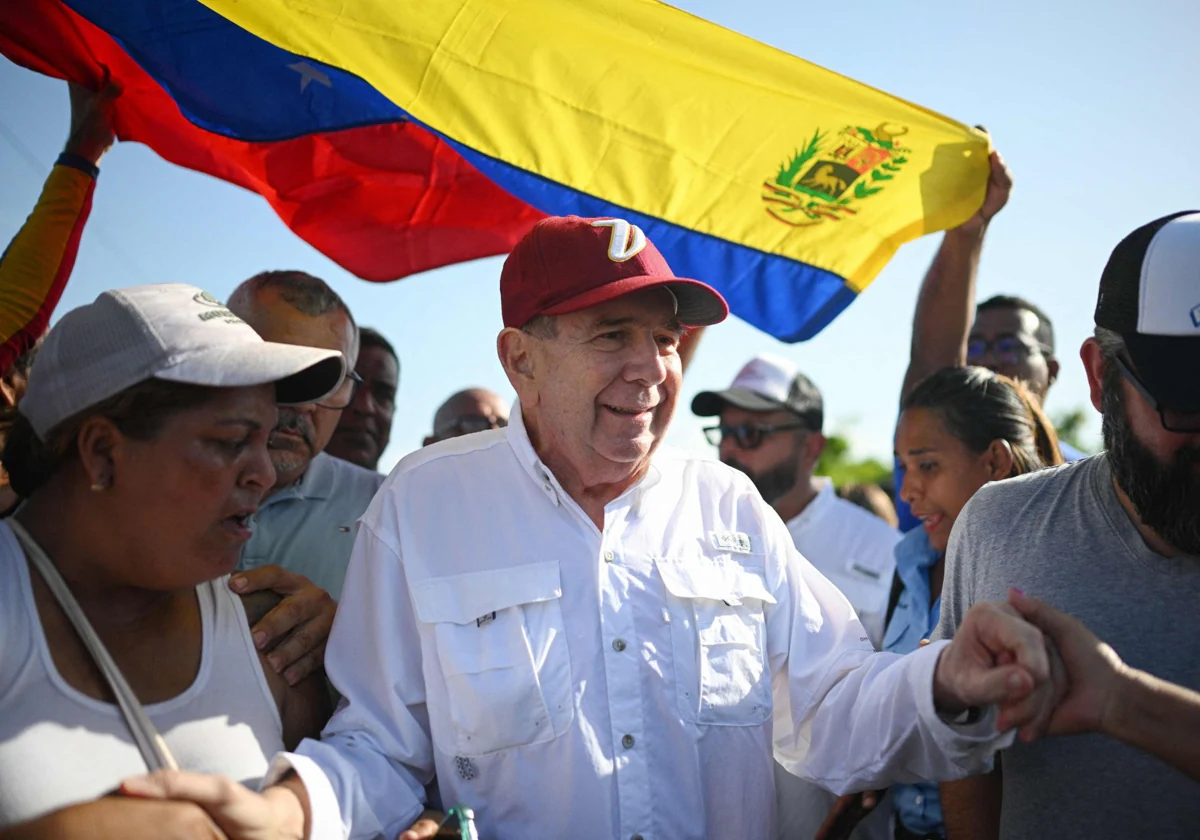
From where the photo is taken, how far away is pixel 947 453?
3.57 meters

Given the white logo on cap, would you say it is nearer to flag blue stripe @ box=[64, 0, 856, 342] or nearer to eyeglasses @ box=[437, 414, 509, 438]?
flag blue stripe @ box=[64, 0, 856, 342]

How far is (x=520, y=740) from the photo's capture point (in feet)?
8.06

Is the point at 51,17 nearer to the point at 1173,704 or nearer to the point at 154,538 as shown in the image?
the point at 154,538

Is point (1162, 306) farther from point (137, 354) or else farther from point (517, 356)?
point (137, 354)

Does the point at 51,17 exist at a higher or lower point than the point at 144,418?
higher

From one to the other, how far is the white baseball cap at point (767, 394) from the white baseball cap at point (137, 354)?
369 cm

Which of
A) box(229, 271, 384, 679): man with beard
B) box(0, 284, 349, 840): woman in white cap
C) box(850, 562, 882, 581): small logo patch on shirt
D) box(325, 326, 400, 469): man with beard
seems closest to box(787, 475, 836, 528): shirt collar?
box(850, 562, 882, 581): small logo patch on shirt

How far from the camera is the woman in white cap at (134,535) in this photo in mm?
1995

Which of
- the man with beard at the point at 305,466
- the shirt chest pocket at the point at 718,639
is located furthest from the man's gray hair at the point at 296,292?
the shirt chest pocket at the point at 718,639

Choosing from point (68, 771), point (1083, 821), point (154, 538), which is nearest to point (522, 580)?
point (154, 538)

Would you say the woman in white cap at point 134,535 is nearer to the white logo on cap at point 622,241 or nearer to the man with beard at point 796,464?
the white logo on cap at point 622,241

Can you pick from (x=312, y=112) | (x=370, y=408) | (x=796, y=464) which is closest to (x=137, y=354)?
(x=312, y=112)

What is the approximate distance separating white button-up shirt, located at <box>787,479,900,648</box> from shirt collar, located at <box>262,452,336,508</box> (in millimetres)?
2425

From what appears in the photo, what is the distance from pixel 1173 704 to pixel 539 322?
1.71 metres
